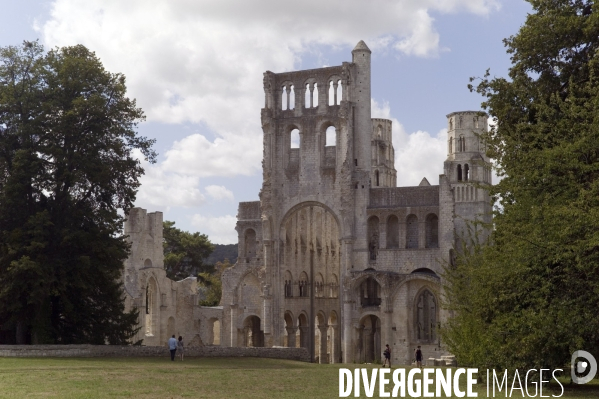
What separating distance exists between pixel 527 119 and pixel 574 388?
25.3 ft

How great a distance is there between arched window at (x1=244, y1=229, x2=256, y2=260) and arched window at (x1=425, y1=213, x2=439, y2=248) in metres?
12.2

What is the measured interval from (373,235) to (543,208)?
3525cm

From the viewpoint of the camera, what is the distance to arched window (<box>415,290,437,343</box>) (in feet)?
183

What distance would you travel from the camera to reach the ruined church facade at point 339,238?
55.5 m

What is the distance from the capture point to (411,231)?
2288 inches

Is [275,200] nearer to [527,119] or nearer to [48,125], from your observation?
[48,125]

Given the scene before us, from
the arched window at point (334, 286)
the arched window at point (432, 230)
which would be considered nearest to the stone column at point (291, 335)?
the arched window at point (334, 286)

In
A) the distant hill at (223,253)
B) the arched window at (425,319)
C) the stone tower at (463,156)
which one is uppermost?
the stone tower at (463,156)

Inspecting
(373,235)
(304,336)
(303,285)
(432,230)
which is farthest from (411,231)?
(304,336)

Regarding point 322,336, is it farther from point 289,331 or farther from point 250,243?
point 250,243

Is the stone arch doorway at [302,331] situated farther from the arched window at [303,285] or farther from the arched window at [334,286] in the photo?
the arched window at [334,286]

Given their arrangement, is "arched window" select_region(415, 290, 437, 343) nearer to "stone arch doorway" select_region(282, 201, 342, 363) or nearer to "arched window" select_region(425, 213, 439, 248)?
"arched window" select_region(425, 213, 439, 248)

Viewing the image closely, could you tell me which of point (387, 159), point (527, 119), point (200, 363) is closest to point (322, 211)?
point (387, 159)

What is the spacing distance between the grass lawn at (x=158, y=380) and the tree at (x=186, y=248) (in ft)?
163
